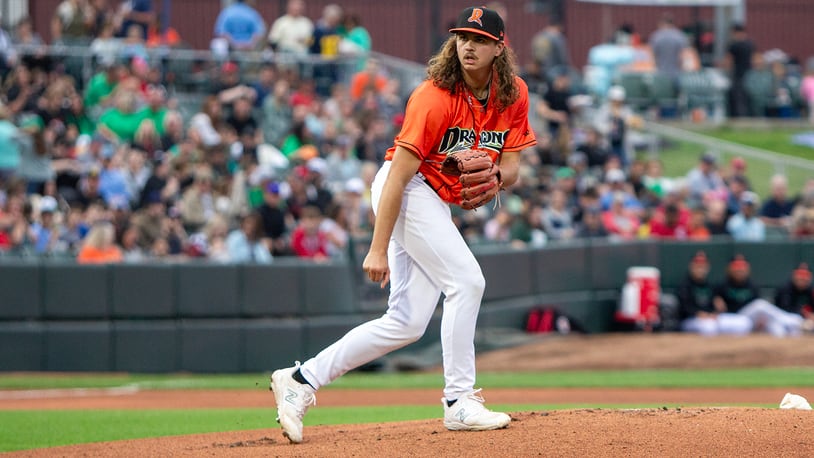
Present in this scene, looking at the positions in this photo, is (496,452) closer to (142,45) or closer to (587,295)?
(587,295)

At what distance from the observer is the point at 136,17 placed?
17.0 m

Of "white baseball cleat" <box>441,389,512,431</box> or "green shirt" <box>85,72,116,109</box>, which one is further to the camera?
"green shirt" <box>85,72,116,109</box>

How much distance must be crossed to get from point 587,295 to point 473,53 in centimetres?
1061

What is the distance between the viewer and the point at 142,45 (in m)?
16.5

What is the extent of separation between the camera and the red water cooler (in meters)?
15.9

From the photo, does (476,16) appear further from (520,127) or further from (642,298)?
(642,298)

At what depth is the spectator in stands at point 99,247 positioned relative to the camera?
42.4 feet

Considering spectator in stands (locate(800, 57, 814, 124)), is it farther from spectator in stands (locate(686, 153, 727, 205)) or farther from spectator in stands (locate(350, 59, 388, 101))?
spectator in stands (locate(350, 59, 388, 101))

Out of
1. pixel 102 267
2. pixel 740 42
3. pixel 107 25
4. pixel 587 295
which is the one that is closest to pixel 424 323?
pixel 102 267

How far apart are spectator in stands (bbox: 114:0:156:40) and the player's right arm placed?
1159 cm

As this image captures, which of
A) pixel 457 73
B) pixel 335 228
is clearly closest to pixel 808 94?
pixel 335 228

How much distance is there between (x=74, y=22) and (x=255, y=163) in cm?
363

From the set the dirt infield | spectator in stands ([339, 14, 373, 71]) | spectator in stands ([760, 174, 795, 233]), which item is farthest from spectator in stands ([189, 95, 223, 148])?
spectator in stands ([760, 174, 795, 233])

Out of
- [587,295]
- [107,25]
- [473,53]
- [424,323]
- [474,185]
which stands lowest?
[587,295]
